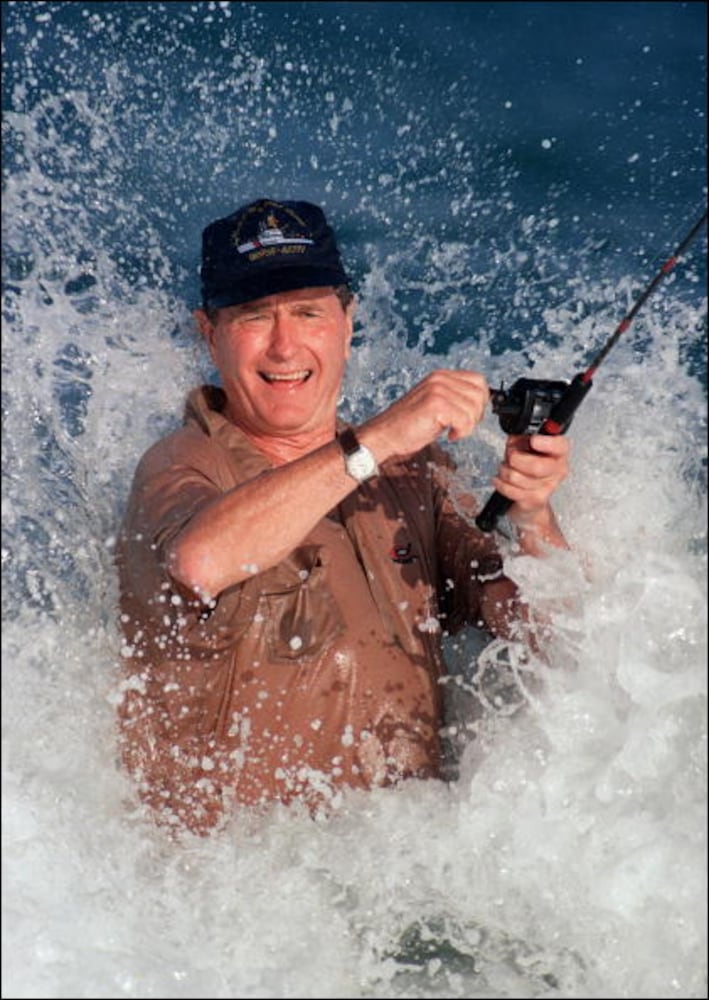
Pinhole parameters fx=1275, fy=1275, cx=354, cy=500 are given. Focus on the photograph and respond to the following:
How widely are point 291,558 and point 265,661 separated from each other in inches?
13.5

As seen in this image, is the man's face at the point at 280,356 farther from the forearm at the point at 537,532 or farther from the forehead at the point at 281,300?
the forearm at the point at 537,532

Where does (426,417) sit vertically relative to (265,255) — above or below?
below

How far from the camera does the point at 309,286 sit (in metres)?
4.23

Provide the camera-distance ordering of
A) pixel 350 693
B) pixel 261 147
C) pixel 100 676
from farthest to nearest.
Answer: pixel 261 147, pixel 100 676, pixel 350 693

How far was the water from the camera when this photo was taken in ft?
11.7

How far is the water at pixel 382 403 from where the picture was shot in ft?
11.7

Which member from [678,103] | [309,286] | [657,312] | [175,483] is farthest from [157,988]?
[678,103]

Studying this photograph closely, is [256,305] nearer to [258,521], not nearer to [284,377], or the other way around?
[284,377]

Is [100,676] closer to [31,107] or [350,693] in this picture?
[350,693]

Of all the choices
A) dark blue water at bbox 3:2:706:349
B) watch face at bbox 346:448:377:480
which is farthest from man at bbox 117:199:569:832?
dark blue water at bbox 3:2:706:349

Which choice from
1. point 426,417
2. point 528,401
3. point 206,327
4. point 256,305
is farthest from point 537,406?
point 206,327

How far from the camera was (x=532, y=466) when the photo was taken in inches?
152

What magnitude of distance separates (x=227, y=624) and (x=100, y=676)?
2.66 ft

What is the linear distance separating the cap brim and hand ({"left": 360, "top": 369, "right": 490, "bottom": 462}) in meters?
0.84
